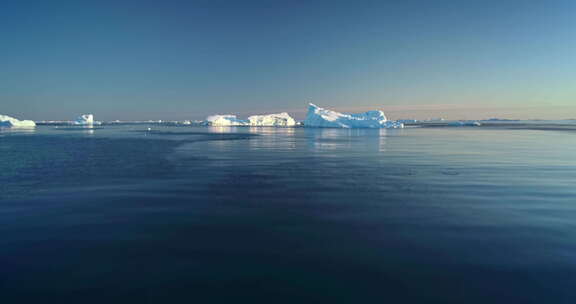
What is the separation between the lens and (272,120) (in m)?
153

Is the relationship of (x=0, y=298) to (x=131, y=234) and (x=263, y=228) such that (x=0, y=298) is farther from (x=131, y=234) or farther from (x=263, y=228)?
(x=263, y=228)

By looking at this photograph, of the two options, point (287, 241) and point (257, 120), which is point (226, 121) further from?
point (287, 241)

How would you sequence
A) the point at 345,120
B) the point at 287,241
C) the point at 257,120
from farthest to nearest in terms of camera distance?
the point at 257,120 < the point at 345,120 < the point at 287,241

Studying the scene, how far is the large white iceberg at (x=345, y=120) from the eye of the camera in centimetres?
10031

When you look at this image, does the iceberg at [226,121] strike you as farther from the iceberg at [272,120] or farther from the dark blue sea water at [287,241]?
the dark blue sea water at [287,241]

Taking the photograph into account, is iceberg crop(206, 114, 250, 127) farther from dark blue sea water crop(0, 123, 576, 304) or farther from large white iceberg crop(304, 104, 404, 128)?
dark blue sea water crop(0, 123, 576, 304)

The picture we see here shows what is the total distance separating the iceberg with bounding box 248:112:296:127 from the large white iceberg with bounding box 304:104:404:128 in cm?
3902

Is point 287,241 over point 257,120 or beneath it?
beneath

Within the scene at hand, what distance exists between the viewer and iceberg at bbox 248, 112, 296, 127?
149125mm

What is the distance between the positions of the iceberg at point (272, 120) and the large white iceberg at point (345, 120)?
3902 centimetres

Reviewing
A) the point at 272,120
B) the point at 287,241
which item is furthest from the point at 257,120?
the point at 287,241

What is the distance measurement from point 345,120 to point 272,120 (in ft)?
187

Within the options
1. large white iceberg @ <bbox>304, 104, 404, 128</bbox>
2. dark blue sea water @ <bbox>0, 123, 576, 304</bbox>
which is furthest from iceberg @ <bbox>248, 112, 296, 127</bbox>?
dark blue sea water @ <bbox>0, 123, 576, 304</bbox>

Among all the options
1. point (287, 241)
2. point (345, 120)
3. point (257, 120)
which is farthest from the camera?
point (257, 120)
